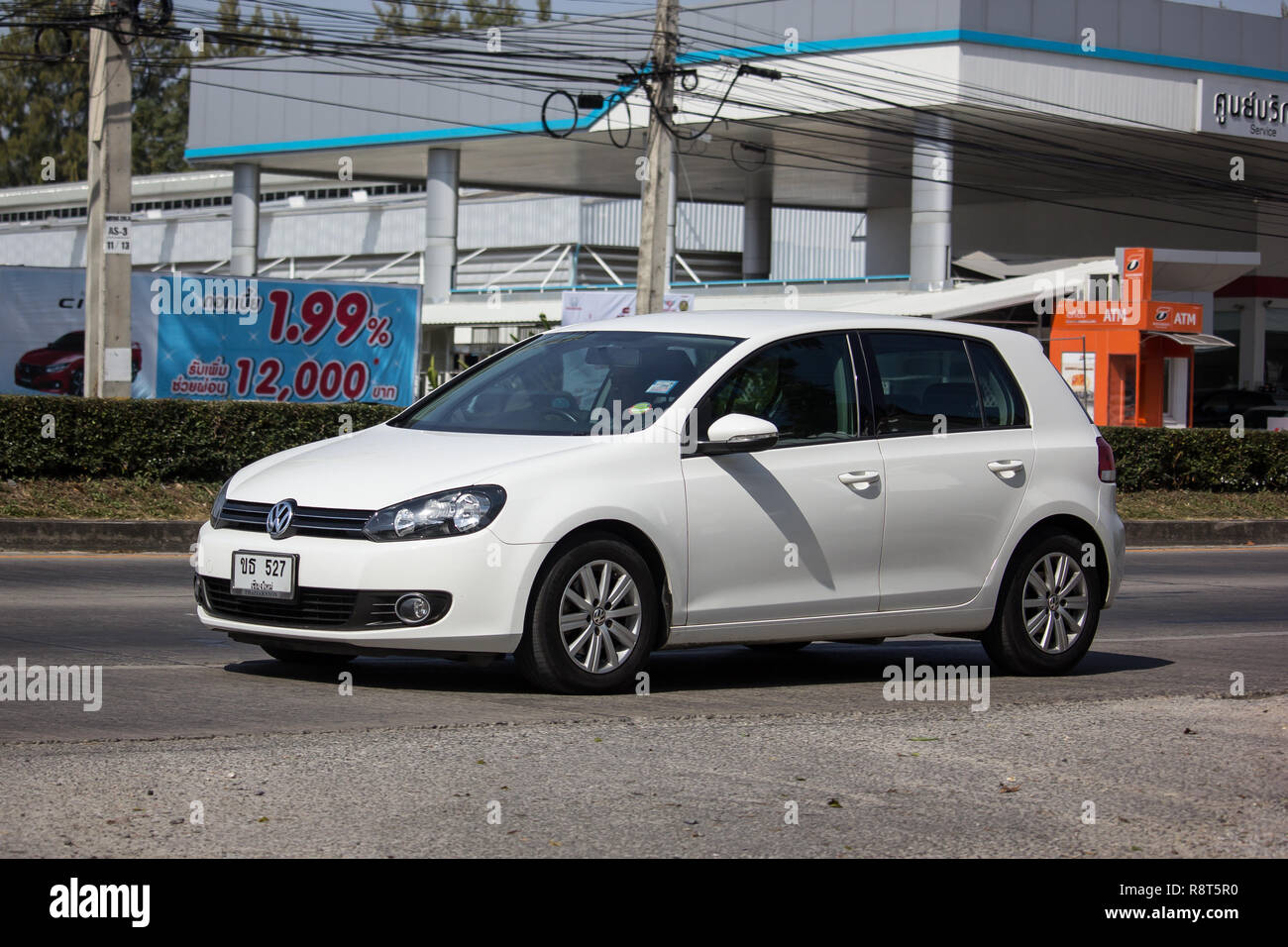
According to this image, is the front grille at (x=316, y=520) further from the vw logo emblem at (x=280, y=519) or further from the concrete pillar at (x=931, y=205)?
the concrete pillar at (x=931, y=205)

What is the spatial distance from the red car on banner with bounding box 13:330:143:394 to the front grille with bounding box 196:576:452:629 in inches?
650

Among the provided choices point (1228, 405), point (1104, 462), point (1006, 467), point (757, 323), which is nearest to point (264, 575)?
point (757, 323)

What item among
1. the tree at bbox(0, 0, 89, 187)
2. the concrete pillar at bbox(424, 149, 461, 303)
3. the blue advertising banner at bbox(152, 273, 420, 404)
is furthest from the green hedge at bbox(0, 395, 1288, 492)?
the tree at bbox(0, 0, 89, 187)

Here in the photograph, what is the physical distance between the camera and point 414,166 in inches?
1975

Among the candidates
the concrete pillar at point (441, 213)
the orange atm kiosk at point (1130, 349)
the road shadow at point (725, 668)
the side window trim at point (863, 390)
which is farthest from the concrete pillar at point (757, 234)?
the side window trim at point (863, 390)

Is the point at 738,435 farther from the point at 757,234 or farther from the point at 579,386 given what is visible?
the point at 757,234

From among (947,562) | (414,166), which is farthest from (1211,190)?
(947,562)

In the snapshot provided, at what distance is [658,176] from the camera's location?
77.3 feet

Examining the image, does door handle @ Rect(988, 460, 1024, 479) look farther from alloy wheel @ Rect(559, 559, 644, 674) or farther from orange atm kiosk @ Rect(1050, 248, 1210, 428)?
orange atm kiosk @ Rect(1050, 248, 1210, 428)

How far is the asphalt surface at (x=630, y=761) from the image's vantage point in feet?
16.9

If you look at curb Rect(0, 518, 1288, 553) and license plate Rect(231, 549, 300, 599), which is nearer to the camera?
license plate Rect(231, 549, 300, 599)

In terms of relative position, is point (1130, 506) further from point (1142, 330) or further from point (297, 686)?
point (297, 686)

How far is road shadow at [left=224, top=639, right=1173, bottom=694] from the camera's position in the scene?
8016 millimetres

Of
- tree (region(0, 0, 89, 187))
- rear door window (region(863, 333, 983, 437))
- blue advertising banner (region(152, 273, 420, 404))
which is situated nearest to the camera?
rear door window (region(863, 333, 983, 437))
